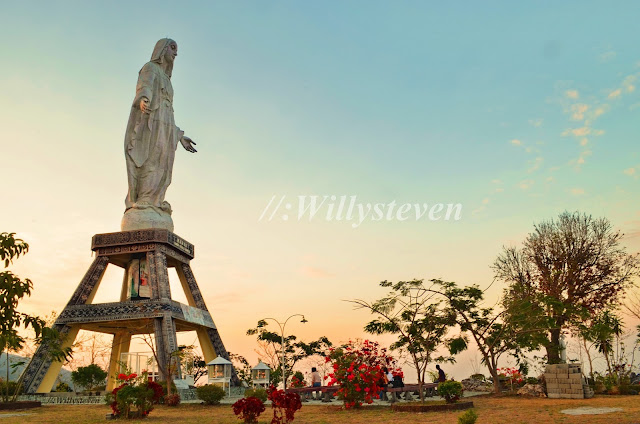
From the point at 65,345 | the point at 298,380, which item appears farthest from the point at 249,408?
the point at 298,380

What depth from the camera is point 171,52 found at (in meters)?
39.3

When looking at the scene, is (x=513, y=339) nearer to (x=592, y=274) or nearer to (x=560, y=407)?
(x=560, y=407)

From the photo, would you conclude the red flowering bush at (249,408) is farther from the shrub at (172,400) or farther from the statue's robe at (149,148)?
the statue's robe at (149,148)

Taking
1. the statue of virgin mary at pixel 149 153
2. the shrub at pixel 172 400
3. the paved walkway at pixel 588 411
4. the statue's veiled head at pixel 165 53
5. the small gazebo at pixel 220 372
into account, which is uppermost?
the statue's veiled head at pixel 165 53

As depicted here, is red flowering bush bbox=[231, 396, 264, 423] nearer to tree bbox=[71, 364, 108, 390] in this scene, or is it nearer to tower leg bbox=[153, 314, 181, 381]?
tower leg bbox=[153, 314, 181, 381]

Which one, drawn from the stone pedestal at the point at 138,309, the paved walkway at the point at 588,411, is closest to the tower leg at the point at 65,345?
the stone pedestal at the point at 138,309

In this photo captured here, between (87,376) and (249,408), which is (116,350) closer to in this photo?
(87,376)

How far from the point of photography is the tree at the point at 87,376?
4438 cm

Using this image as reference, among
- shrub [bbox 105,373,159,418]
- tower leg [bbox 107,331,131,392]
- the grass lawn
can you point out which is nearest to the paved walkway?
the grass lawn

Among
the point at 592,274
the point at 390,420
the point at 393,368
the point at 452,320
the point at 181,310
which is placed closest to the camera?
the point at 390,420

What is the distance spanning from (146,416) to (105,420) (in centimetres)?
152

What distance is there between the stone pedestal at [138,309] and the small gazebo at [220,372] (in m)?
2.45

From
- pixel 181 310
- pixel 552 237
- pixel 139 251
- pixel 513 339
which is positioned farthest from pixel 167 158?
pixel 552 237

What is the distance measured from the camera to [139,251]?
34875mm
